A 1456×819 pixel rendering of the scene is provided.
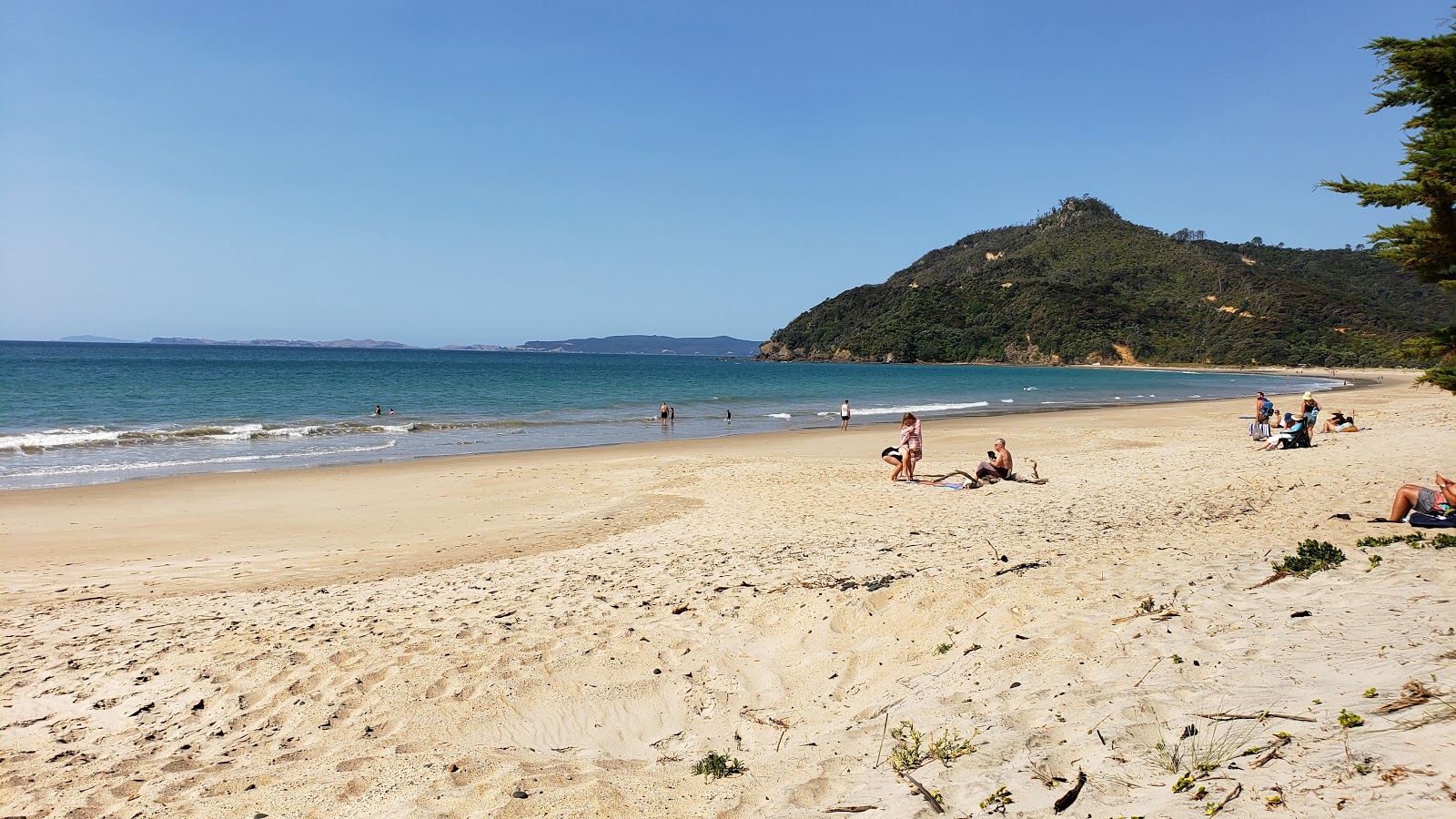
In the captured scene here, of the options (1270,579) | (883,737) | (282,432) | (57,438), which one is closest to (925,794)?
(883,737)

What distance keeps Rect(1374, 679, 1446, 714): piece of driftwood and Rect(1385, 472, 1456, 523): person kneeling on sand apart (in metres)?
6.28

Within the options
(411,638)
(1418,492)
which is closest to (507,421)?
(411,638)

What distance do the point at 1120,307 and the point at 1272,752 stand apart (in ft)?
445

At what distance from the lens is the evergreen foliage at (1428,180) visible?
21.6ft

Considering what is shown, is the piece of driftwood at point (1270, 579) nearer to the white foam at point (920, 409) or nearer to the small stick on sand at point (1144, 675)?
the small stick on sand at point (1144, 675)

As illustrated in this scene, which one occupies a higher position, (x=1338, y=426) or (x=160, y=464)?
(x=1338, y=426)

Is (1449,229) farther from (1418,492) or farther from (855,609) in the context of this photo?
(855,609)

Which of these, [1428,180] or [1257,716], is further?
[1428,180]

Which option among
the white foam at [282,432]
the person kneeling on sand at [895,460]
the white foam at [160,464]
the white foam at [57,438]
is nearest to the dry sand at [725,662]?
the person kneeling on sand at [895,460]

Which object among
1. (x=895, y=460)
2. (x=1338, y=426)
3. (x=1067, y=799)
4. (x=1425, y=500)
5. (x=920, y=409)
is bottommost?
(x=920, y=409)

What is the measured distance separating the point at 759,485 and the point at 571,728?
9.76 metres

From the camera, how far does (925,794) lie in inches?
122

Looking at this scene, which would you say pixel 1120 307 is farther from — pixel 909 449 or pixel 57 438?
pixel 57 438

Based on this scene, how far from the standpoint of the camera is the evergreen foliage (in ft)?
21.6
